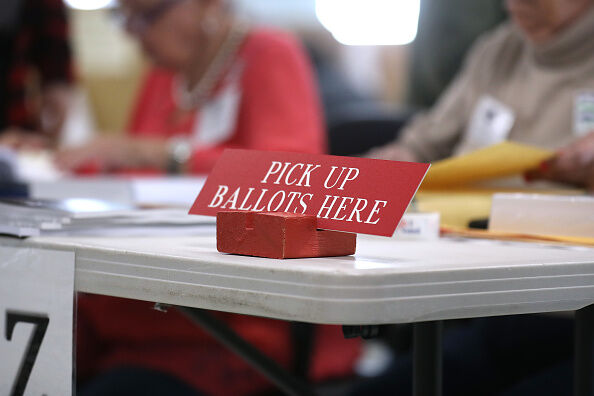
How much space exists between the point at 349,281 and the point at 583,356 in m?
0.39

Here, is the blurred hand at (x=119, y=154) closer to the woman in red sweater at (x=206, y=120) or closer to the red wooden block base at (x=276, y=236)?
the woman in red sweater at (x=206, y=120)

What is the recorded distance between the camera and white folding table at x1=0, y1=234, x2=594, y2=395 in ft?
1.35

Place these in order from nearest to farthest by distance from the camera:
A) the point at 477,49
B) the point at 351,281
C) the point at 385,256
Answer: the point at 351,281, the point at 385,256, the point at 477,49

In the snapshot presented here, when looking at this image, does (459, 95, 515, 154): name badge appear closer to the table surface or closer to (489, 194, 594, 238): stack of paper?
(489, 194, 594, 238): stack of paper

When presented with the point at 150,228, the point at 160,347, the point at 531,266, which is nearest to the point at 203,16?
the point at 160,347

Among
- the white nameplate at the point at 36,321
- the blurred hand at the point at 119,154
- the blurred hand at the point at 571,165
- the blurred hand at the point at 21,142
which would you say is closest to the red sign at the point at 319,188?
the white nameplate at the point at 36,321

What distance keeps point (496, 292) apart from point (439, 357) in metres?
0.15

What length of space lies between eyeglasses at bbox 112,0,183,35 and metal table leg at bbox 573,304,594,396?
120 cm

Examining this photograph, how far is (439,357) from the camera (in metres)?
0.58

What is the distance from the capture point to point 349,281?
16.0 inches

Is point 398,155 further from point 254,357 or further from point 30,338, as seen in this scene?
point 30,338

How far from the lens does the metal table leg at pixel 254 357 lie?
27.2 inches

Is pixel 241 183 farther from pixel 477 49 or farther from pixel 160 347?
pixel 477 49

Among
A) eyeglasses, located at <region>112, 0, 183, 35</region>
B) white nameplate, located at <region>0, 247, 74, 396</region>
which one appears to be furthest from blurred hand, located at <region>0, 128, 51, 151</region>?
white nameplate, located at <region>0, 247, 74, 396</region>
